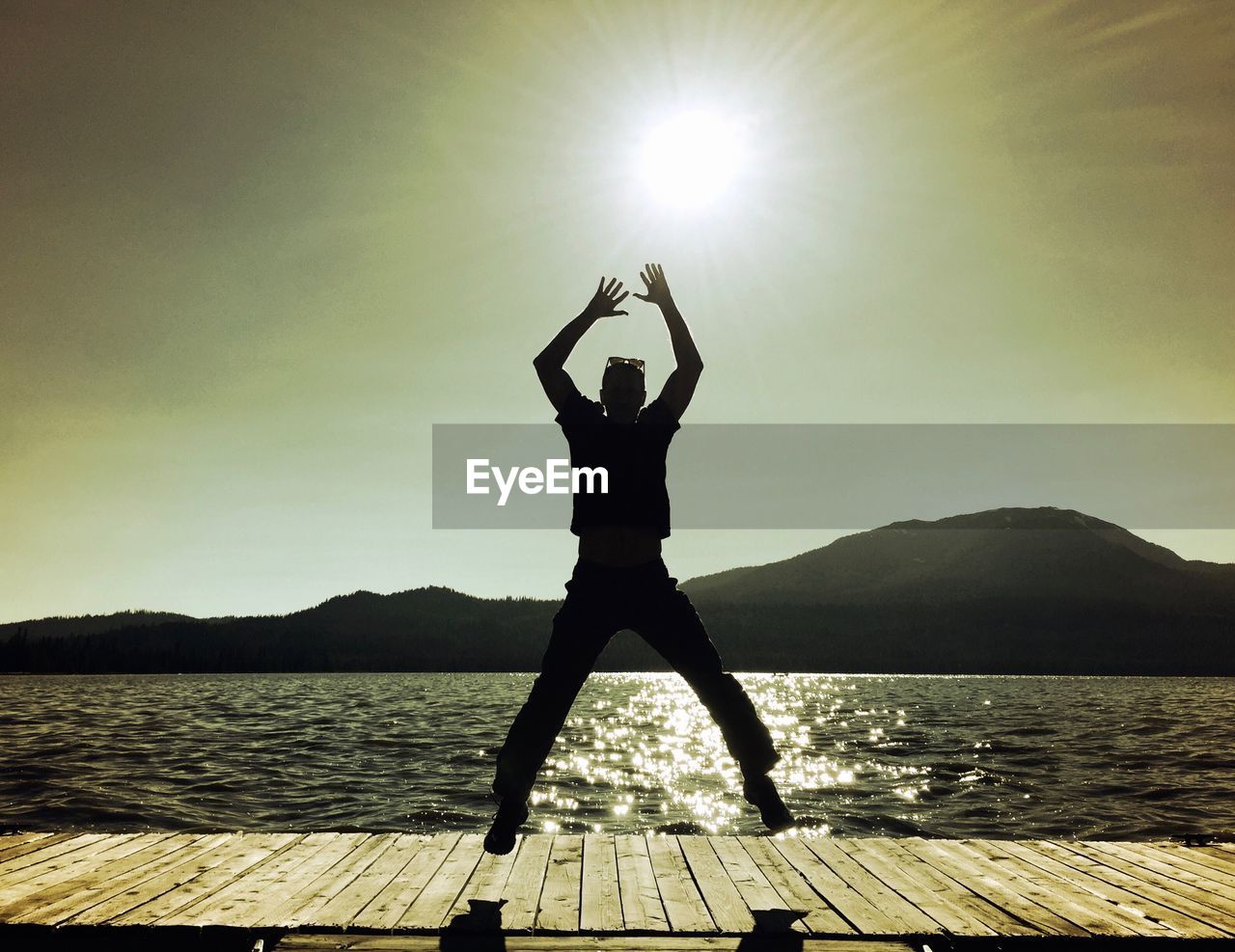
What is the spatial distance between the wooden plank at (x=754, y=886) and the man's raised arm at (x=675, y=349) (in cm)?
321

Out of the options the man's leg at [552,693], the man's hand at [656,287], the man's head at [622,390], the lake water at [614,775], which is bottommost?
the lake water at [614,775]

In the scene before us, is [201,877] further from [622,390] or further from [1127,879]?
[1127,879]

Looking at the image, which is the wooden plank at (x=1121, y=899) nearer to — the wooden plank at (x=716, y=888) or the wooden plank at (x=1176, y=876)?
the wooden plank at (x=1176, y=876)

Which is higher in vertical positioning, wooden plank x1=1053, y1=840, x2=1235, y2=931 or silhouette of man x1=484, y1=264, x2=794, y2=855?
silhouette of man x1=484, y1=264, x2=794, y2=855

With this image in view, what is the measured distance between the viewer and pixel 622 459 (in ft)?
19.5

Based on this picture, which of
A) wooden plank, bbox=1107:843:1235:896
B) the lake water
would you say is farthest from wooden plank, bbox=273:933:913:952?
the lake water

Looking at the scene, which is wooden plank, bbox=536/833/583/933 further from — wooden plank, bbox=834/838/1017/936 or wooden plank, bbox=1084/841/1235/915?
wooden plank, bbox=1084/841/1235/915

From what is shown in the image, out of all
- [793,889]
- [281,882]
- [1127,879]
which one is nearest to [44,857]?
[281,882]

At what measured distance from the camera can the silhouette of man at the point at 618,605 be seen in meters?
5.84

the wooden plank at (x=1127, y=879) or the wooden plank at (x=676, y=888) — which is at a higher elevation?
the wooden plank at (x=676, y=888)

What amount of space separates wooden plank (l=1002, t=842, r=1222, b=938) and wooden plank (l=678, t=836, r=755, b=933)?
240 centimetres

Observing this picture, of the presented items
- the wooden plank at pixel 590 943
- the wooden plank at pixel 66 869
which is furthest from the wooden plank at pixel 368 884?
the wooden plank at pixel 66 869

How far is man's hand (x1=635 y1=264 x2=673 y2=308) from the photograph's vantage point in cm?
638

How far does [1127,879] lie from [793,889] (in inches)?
101
